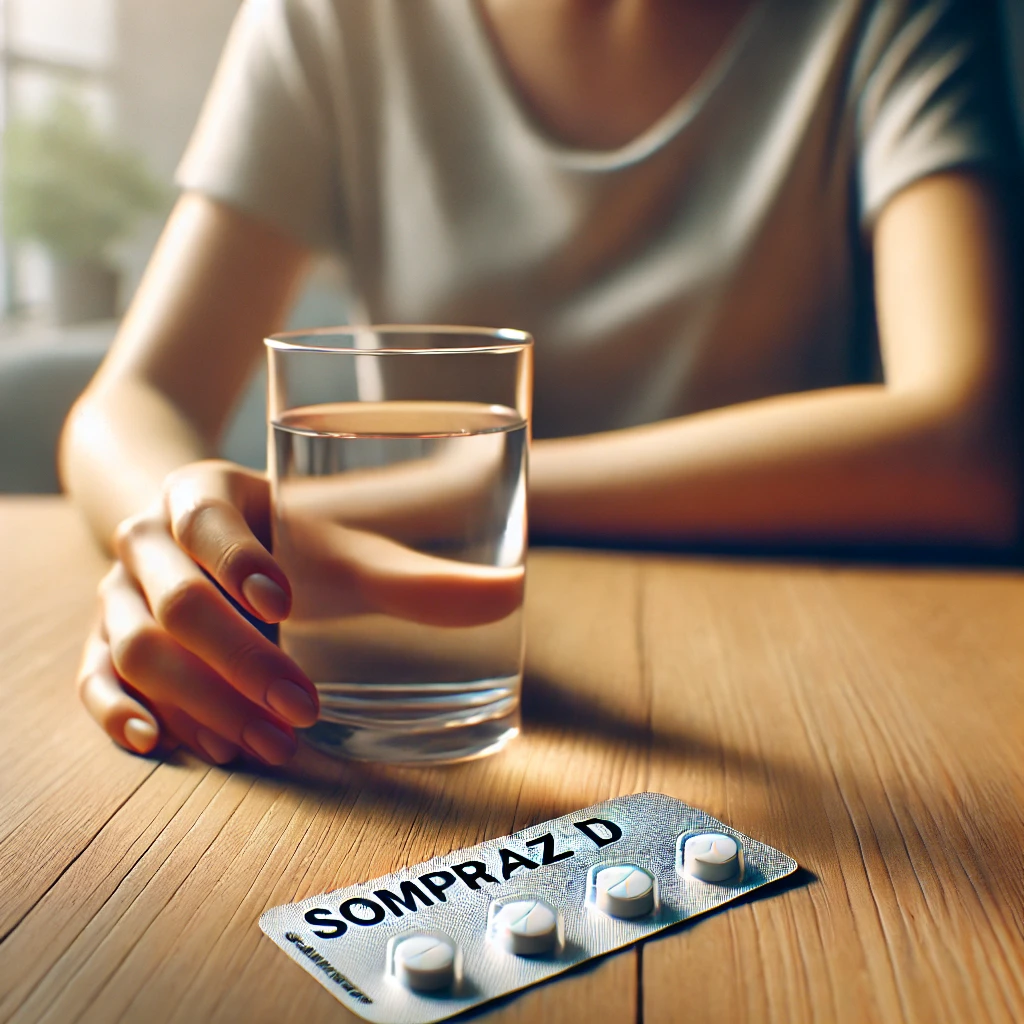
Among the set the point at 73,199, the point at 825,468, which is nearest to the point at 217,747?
the point at 825,468

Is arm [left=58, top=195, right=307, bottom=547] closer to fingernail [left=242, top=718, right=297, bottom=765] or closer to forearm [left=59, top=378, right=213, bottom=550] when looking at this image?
forearm [left=59, top=378, right=213, bottom=550]

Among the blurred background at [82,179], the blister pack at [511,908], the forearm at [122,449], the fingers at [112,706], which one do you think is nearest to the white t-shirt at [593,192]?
the blurred background at [82,179]

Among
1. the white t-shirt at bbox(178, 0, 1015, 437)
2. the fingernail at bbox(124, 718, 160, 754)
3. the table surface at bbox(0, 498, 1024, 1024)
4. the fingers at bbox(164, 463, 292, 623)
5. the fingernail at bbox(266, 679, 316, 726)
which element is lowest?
the table surface at bbox(0, 498, 1024, 1024)

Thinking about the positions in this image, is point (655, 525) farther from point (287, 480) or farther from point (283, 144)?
point (283, 144)

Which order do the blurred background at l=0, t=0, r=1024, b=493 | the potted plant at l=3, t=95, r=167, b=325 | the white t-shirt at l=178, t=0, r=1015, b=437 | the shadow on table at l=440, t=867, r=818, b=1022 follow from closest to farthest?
1. the shadow on table at l=440, t=867, r=818, b=1022
2. the white t-shirt at l=178, t=0, r=1015, b=437
3. the blurred background at l=0, t=0, r=1024, b=493
4. the potted plant at l=3, t=95, r=167, b=325

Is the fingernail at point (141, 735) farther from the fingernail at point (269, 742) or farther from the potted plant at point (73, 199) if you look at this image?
the potted plant at point (73, 199)

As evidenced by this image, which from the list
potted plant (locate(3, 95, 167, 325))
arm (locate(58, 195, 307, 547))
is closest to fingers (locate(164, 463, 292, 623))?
arm (locate(58, 195, 307, 547))

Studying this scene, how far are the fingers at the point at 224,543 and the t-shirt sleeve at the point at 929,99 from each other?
0.75 metres

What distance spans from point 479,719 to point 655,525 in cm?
38

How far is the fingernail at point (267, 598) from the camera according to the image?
0.39m

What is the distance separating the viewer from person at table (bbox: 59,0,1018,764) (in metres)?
0.78

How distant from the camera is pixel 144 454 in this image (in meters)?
0.74

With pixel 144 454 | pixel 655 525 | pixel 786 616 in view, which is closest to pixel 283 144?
pixel 144 454

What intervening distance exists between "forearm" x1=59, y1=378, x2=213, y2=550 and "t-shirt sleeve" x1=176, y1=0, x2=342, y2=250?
24 cm
